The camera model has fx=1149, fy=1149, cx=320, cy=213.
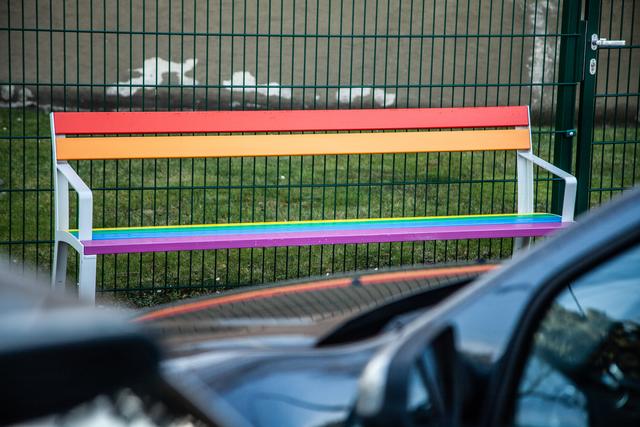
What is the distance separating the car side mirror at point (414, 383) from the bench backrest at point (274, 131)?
378 centimetres

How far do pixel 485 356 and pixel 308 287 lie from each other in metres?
0.87

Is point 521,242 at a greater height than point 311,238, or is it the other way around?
point 311,238

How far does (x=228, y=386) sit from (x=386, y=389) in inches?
15.9

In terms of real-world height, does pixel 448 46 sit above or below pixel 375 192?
above

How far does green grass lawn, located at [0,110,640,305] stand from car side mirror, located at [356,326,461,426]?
395 centimetres

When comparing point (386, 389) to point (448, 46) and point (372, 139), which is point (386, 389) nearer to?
point (372, 139)

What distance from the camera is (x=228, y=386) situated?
2131 mm

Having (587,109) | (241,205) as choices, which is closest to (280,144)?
(241,205)

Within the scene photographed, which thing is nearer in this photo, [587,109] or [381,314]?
[381,314]

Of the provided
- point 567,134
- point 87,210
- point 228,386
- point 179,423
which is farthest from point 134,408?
point 567,134

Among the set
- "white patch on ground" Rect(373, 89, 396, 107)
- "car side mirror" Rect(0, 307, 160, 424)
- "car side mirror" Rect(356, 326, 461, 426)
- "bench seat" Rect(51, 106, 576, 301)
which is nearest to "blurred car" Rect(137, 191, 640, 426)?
"car side mirror" Rect(356, 326, 461, 426)

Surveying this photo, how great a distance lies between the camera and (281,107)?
10789mm

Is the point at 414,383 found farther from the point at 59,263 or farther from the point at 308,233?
the point at 59,263

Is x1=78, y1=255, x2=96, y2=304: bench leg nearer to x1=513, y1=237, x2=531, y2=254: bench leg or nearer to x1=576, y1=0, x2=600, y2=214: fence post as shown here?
x1=513, y1=237, x2=531, y2=254: bench leg
